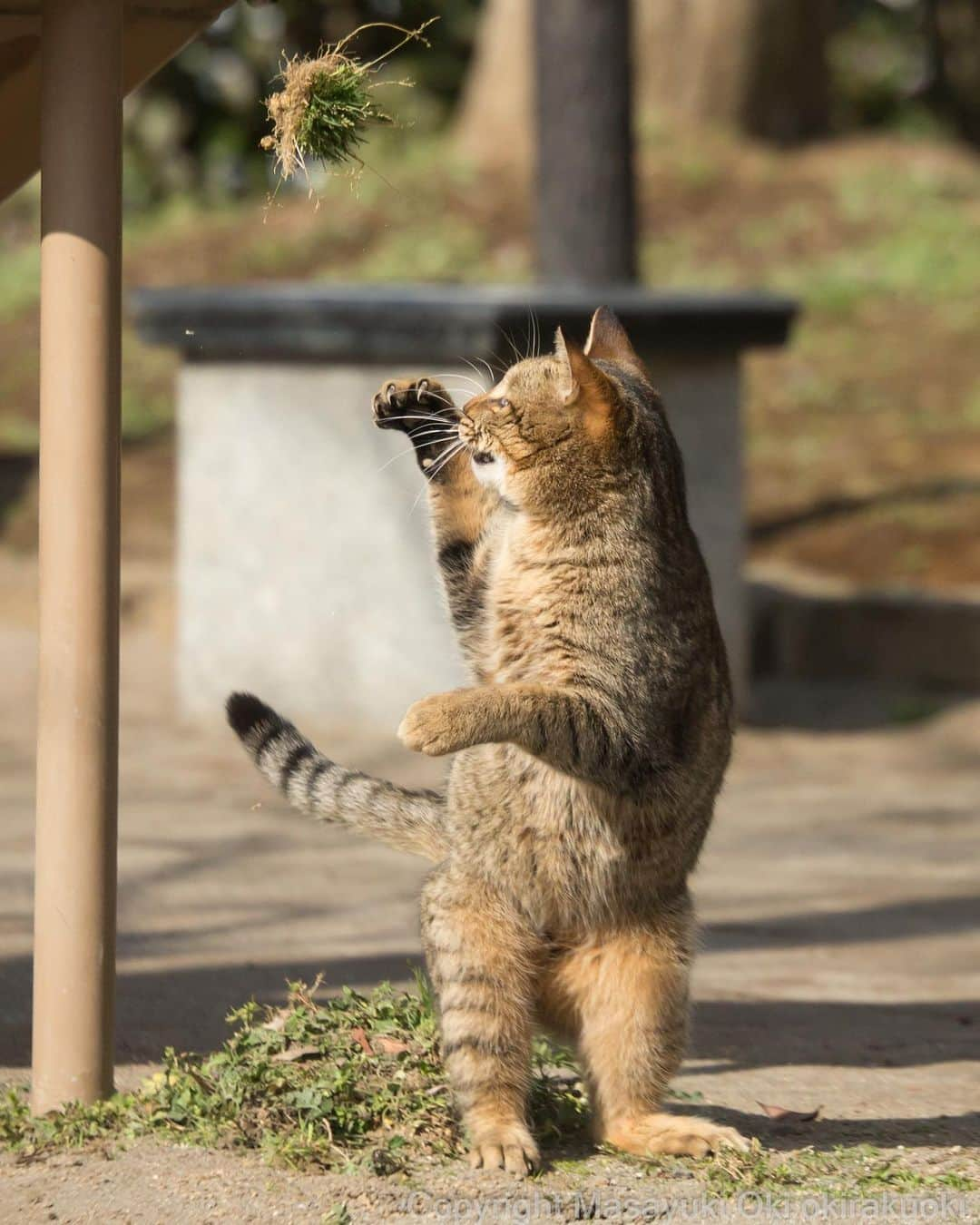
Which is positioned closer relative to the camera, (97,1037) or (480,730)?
(480,730)

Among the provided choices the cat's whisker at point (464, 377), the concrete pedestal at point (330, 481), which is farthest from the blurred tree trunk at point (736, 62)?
the cat's whisker at point (464, 377)

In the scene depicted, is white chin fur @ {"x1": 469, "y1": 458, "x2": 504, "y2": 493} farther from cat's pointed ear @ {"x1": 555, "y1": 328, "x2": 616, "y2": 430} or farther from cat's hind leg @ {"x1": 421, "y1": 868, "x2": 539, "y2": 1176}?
cat's hind leg @ {"x1": 421, "y1": 868, "x2": 539, "y2": 1176}

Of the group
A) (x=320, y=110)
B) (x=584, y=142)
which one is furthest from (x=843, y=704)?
(x=320, y=110)

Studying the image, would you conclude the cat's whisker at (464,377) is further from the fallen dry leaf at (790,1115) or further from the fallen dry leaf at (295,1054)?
the fallen dry leaf at (790,1115)

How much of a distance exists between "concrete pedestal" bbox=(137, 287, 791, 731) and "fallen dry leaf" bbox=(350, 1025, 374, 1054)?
4.76 m

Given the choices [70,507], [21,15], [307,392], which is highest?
[307,392]

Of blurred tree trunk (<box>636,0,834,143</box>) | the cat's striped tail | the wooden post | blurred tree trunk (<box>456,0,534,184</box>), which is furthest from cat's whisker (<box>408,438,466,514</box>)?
blurred tree trunk (<box>636,0,834,143</box>)

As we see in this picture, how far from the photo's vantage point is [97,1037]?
11.2ft

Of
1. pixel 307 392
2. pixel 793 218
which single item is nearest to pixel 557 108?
pixel 307 392

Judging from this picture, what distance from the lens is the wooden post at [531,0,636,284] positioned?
978 cm

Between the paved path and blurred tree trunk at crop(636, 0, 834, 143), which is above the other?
blurred tree trunk at crop(636, 0, 834, 143)

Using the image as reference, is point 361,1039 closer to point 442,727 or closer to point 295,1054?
point 295,1054

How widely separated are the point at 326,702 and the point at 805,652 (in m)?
3.01

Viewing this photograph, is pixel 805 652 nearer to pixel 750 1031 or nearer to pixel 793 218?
pixel 750 1031
